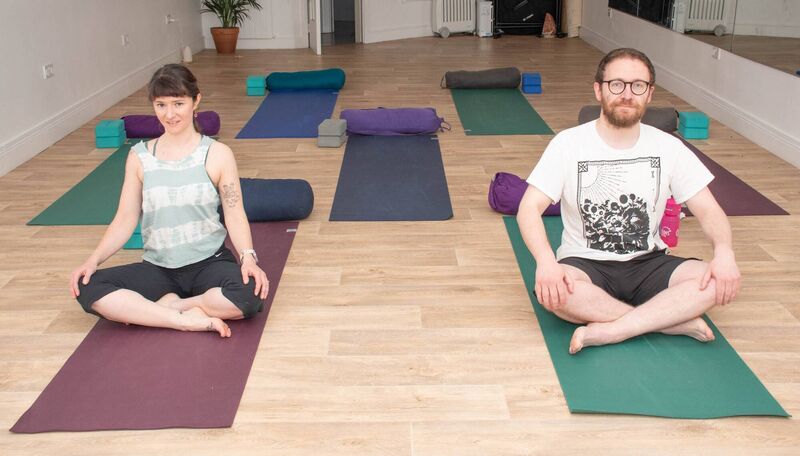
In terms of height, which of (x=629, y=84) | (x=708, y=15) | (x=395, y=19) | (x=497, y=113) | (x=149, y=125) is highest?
(x=629, y=84)

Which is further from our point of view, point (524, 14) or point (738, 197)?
point (524, 14)

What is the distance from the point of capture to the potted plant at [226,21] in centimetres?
834

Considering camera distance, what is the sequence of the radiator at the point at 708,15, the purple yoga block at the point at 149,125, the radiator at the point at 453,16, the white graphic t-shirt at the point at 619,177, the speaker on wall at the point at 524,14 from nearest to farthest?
the white graphic t-shirt at the point at 619,177, the purple yoga block at the point at 149,125, the radiator at the point at 708,15, the radiator at the point at 453,16, the speaker on wall at the point at 524,14

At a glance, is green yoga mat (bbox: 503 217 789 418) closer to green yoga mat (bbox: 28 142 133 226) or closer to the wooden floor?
the wooden floor

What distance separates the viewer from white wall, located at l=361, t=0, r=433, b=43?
9141mm

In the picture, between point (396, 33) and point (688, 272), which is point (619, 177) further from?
point (396, 33)

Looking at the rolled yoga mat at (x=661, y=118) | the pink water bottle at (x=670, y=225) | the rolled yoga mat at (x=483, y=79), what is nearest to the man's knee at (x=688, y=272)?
the pink water bottle at (x=670, y=225)

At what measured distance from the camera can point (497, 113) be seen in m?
5.61

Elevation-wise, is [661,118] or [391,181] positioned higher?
[661,118]

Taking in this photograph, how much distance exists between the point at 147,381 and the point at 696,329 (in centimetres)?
151

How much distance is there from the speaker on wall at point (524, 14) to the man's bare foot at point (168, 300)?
7704 mm

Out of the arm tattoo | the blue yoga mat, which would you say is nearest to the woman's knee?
the arm tattoo

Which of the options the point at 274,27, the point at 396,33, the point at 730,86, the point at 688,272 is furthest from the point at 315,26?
the point at 688,272

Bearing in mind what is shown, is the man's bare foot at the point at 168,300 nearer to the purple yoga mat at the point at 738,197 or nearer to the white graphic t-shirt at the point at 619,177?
the white graphic t-shirt at the point at 619,177
